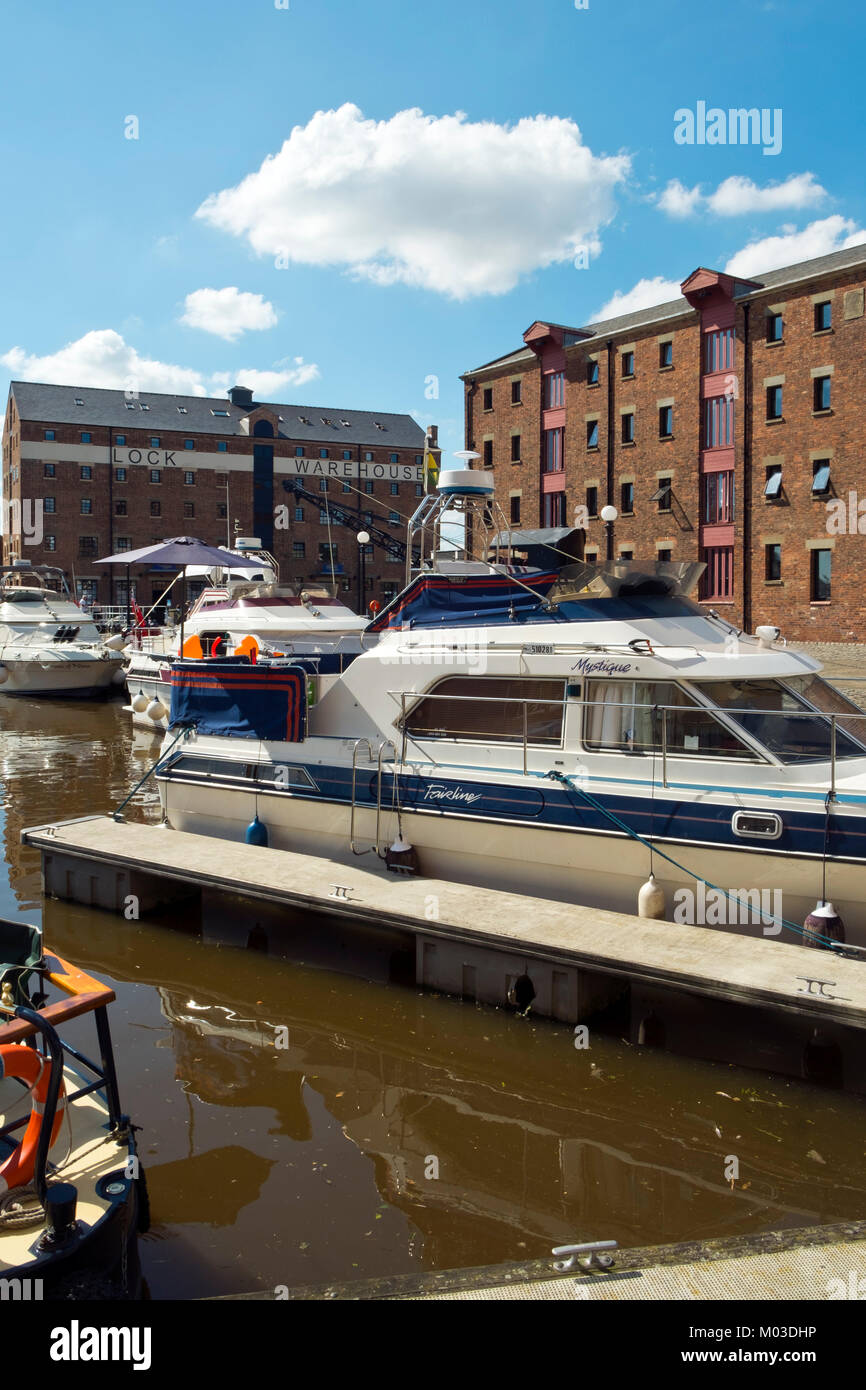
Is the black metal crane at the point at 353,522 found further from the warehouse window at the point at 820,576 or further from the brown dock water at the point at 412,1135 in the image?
the warehouse window at the point at 820,576

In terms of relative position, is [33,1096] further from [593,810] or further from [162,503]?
[162,503]

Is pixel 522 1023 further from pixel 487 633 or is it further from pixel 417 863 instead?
pixel 487 633

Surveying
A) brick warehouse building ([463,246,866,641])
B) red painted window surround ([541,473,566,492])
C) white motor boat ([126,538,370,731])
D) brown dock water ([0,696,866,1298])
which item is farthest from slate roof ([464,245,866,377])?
brown dock water ([0,696,866,1298])

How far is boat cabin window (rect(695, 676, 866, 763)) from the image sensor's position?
27.3 feet

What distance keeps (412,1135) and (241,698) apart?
5.95 m

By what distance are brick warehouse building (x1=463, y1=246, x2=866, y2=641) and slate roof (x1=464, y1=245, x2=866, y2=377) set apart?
9cm

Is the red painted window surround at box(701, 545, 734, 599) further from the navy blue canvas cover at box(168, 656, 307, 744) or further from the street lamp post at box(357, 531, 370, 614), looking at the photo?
the street lamp post at box(357, 531, 370, 614)

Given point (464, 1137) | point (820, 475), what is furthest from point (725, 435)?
point (464, 1137)

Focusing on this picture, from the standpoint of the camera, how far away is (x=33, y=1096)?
419cm

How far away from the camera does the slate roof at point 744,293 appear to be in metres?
28.2

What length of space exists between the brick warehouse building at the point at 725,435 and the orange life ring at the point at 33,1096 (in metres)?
27.9

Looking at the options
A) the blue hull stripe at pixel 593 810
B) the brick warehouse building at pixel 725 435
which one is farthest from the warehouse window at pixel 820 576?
the blue hull stripe at pixel 593 810

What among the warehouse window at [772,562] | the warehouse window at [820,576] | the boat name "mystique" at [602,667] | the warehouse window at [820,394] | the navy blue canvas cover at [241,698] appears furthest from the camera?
the warehouse window at [772,562]
